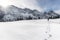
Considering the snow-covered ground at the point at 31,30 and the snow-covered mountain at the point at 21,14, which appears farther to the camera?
the snow-covered mountain at the point at 21,14

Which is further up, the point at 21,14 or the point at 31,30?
the point at 21,14

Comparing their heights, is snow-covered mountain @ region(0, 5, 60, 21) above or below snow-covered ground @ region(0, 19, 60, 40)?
above

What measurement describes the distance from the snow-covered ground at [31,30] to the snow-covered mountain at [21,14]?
0.25ft

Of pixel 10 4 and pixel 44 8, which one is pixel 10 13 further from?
pixel 44 8

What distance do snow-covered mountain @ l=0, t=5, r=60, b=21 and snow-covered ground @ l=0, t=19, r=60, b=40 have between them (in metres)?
0.08

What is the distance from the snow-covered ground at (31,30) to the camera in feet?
5.23

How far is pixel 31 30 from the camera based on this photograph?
1712 mm

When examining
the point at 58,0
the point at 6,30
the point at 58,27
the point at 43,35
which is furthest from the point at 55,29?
the point at 6,30

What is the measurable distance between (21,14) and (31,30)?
350 millimetres

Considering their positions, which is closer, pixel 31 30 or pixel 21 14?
pixel 31 30

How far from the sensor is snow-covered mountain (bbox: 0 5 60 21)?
1839 millimetres

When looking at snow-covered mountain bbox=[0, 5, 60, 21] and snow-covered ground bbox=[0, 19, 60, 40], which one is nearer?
snow-covered ground bbox=[0, 19, 60, 40]

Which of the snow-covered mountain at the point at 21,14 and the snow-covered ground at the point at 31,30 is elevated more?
the snow-covered mountain at the point at 21,14

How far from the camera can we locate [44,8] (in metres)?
1.87
